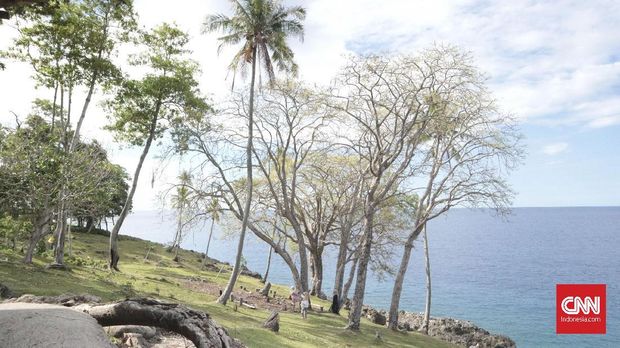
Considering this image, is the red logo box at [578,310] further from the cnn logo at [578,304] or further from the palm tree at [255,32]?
the palm tree at [255,32]

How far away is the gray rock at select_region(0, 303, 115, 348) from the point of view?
762cm

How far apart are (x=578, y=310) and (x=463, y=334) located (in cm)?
991

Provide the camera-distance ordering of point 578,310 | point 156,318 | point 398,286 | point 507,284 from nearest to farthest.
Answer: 1. point 156,318
2. point 398,286
3. point 578,310
4. point 507,284

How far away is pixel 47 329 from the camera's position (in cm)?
793

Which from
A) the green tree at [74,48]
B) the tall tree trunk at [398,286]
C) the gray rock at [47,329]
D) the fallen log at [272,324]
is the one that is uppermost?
the green tree at [74,48]

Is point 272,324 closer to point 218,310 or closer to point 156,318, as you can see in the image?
point 218,310

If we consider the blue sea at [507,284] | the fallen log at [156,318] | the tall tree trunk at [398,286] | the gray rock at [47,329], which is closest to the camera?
the gray rock at [47,329]

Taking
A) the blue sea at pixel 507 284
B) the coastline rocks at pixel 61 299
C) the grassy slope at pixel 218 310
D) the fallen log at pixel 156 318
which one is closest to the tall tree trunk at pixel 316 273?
the blue sea at pixel 507 284

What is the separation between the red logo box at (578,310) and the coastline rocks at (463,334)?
17.4 feet

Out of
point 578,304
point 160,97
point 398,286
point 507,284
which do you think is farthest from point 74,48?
point 507,284

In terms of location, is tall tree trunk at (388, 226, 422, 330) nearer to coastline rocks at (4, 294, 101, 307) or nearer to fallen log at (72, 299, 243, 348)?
fallen log at (72, 299, 243, 348)

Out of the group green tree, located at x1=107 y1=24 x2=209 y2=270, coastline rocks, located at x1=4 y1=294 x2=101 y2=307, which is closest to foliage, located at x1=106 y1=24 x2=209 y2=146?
green tree, located at x1=107 y1=24 x2=209 y2=270

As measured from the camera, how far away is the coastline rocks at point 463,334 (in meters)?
37.3

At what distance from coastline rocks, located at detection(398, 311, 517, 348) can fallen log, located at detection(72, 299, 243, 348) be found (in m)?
28.1
